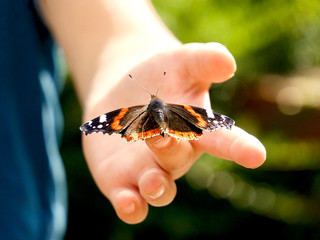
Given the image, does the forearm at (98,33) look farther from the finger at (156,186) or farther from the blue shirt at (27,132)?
the finger at (156,186)

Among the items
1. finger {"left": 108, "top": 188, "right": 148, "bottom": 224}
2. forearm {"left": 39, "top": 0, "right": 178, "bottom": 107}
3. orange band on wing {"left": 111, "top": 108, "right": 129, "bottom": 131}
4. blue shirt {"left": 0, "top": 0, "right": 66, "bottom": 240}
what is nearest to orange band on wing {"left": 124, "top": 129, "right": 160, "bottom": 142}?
orange band on wing {"left": 111, "top": 108, "right": 129, "bottom": 131}

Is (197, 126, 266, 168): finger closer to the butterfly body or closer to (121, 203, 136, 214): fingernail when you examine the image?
the butterfly body

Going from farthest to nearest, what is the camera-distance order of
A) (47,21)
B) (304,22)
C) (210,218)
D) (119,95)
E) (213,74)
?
(304,22)
(210,218)
(47,21)
(119,95)
(213,74)

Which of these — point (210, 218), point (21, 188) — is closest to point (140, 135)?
point (21, 188)

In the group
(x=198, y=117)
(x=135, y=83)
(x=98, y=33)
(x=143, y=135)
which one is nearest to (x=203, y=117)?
(x=198, y=117)

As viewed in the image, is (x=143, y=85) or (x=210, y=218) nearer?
(x=143, y=85)

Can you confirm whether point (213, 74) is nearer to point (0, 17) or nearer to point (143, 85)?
point (143, 85)

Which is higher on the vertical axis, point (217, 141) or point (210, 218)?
point (217, 141)
